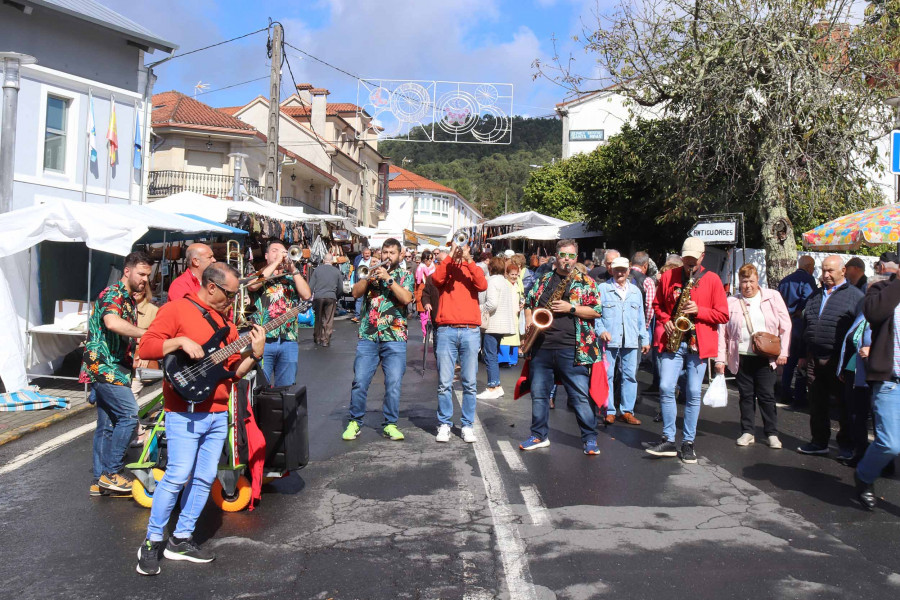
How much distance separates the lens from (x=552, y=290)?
284 inches

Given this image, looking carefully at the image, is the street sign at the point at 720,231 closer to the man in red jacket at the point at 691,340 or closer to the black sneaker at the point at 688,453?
the man in red jacket at the point at 691,340

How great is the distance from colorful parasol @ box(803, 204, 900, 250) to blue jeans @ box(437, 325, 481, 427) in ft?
17.1

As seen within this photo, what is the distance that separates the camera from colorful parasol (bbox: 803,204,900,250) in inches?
372

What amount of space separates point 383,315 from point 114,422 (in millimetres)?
2649

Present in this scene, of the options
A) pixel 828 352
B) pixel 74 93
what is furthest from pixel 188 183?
pixel 828 352

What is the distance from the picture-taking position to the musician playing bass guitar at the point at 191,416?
14.7 ft

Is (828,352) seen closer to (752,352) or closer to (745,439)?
(752,352)

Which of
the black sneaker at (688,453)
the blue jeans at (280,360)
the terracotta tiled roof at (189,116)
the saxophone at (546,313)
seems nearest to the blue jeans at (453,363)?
the saxophone at (546,313)

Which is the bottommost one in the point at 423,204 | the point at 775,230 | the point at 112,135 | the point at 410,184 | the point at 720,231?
the point at 720,231

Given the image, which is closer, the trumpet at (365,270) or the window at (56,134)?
the trumpet at (365,270)

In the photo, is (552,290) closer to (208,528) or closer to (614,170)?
(208,528)

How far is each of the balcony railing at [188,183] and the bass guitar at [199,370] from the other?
3329cm

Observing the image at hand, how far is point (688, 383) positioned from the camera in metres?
7.29

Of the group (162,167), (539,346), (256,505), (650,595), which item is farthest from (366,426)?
(162,167)
